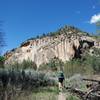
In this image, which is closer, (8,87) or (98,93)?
(8,87)

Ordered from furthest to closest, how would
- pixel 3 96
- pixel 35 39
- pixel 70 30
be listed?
pixel 35 39
pixel 70 30
pixel 3 96

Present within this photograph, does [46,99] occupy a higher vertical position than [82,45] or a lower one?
lower

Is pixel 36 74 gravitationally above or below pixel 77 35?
below

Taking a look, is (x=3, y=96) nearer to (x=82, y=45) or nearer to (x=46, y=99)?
(x=46, y=99)

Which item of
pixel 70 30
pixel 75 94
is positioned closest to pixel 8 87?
pixel 75 94

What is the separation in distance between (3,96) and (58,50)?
139 metres

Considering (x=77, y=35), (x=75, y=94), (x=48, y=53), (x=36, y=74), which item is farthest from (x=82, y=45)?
(x=75, y=94)

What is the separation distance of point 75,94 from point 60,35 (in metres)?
128

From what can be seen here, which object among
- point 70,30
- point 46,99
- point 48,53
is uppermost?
point 70,30

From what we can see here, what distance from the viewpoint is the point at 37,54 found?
489 feet

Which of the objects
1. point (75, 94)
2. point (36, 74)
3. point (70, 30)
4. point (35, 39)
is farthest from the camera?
point (35, 39)

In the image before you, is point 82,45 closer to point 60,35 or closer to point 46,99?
point 60,35

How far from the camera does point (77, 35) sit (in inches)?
5812

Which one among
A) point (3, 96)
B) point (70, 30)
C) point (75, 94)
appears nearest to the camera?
point (3, 96)
